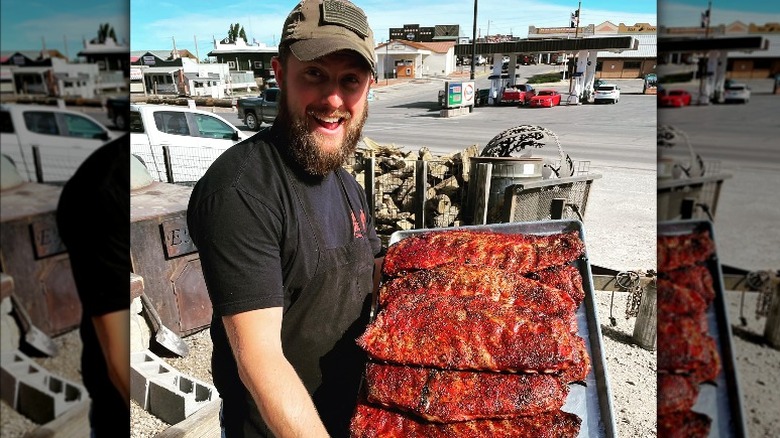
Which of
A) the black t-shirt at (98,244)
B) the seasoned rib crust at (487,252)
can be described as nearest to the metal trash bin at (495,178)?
the seasoned rib crust at (487,252)

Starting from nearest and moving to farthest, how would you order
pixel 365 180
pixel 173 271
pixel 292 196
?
pixel 292 196 < pixel 173 271 < pixel 365 180

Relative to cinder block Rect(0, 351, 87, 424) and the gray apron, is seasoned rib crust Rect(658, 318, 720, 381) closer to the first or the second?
cinder block Rect(0, 351, 87, 424)

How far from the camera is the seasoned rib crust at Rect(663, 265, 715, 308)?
0.68 metres

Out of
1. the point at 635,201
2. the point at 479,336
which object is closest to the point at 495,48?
the point at 635,201

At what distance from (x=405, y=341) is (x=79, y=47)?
50.9 inches

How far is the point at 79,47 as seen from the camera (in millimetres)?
631

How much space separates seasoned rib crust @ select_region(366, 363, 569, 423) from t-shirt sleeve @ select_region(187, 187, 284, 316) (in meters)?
0.45

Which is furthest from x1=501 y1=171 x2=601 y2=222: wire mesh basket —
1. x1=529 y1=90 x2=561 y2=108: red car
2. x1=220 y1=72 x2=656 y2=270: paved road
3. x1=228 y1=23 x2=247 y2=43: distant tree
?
x1=228 y1=23 x2=247 y2=43: distant tree

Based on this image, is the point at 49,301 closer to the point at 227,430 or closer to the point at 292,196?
the point at 292,196

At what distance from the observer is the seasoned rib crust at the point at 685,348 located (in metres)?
0.70

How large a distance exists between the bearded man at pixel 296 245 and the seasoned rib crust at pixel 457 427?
0.15 meters

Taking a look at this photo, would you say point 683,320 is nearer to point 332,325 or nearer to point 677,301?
point 677,301

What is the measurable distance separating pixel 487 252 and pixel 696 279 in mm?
1478

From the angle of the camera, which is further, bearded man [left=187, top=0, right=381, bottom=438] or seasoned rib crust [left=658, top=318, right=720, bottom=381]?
bearded man [left=187, top=0, right=381, bottom=438]
